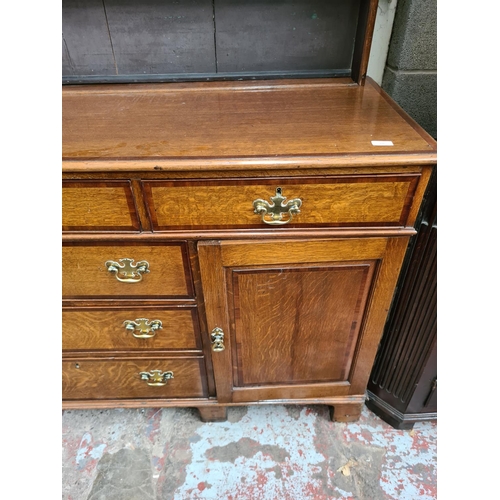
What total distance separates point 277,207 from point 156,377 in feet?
2.13

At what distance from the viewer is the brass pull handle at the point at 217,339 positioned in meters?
0.93

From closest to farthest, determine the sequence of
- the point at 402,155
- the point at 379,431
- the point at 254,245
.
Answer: the point at 402,155
the point at 254,245
the point at 379,431

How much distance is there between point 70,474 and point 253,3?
4.75 ft

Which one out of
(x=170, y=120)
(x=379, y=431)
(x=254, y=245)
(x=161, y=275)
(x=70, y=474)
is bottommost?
(x=70, y=474)

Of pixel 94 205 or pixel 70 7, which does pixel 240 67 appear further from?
pixel 94 205

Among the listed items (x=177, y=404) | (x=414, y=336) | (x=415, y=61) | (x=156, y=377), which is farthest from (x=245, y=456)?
(x=415, y=61)

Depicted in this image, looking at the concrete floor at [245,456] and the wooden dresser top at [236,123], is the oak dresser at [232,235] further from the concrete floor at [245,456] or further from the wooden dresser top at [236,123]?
the concrete floor at [245,456]

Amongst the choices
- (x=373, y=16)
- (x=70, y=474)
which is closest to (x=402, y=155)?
(x=373, y=16)

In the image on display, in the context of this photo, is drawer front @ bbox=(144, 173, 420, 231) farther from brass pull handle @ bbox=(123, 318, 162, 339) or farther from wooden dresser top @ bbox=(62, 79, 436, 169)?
brass pull handle @ bbox=(123, 318, 162, 339)

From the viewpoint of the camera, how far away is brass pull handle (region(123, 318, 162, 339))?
3.08ft

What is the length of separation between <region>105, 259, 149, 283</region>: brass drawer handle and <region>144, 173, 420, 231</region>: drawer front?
4.6 inches

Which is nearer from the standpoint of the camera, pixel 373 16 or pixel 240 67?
pixel 373 16

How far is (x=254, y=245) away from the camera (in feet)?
2.62

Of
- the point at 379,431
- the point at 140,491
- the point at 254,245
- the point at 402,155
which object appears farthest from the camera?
the point at 379,431
